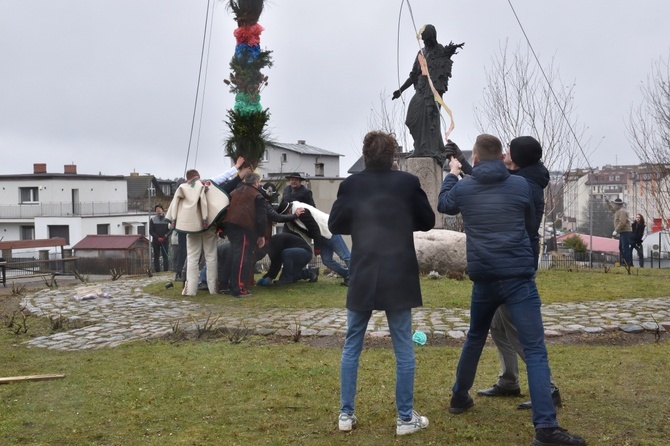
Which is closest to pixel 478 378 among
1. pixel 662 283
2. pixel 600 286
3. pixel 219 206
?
pixel 219 206

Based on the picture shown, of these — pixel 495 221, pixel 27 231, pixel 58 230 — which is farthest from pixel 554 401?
pixel 27 231

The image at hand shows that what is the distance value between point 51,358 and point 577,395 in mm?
5157

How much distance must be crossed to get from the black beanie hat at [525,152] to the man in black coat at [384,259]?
0.84m

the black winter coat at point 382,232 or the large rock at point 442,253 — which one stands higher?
the black winter coat at point 382,232

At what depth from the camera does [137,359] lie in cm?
714

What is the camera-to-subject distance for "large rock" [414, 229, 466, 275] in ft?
45.5

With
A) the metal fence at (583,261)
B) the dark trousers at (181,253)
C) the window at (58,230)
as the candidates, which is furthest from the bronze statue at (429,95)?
the window at (58,230)

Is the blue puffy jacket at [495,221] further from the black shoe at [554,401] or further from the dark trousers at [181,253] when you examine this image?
the dark trousers at [181,253]

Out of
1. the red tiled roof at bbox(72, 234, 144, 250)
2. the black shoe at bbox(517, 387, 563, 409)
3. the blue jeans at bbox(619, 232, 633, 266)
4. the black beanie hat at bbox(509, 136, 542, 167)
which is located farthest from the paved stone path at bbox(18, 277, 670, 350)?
the red tiled roof at bbox(72, 234, 144, 250)

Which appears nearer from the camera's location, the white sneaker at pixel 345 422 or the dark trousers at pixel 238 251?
the white sneaker at pixel 345 422

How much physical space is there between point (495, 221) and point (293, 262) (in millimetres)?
8365

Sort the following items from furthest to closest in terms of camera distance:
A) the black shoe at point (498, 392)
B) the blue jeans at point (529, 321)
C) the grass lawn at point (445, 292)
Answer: the grass lawn at point (445, 292) → the black shoe at point (498, 392) → the blue jeans at point (529, 321)

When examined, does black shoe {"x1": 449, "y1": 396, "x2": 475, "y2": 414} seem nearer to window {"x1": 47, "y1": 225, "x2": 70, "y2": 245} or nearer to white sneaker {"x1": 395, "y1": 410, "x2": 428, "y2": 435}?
white sneaker {"x1": 395, "y1": 410, "x2": 428, "y2": 435}

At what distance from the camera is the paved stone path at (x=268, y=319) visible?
8219 mm
